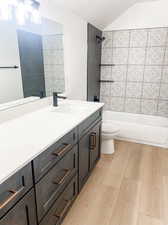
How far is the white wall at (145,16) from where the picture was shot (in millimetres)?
2863

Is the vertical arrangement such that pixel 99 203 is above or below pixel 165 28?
below

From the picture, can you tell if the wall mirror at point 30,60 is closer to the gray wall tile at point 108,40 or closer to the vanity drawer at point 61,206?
the vanity drawer at point 61,206

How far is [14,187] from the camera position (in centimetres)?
85

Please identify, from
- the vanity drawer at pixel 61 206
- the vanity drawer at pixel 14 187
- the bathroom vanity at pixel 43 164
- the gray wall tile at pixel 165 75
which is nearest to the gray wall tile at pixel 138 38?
the gray wall tile at pixel 165 75

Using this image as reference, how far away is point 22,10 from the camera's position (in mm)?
1443

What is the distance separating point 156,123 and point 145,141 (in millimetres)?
554

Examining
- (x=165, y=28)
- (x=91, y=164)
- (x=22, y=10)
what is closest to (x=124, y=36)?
(x=165, y=28)

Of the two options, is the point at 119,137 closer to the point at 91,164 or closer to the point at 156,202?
the point at 91,164

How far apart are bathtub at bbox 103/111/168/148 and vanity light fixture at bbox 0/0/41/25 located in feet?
7.30

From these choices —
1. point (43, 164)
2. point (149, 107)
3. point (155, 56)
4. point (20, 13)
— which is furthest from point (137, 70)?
point (43, 164)

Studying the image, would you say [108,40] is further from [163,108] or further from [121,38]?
[163,108]

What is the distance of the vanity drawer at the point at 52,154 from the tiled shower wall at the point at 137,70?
226cm

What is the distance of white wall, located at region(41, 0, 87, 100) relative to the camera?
1938 millimetres

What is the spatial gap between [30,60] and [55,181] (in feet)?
3.76
